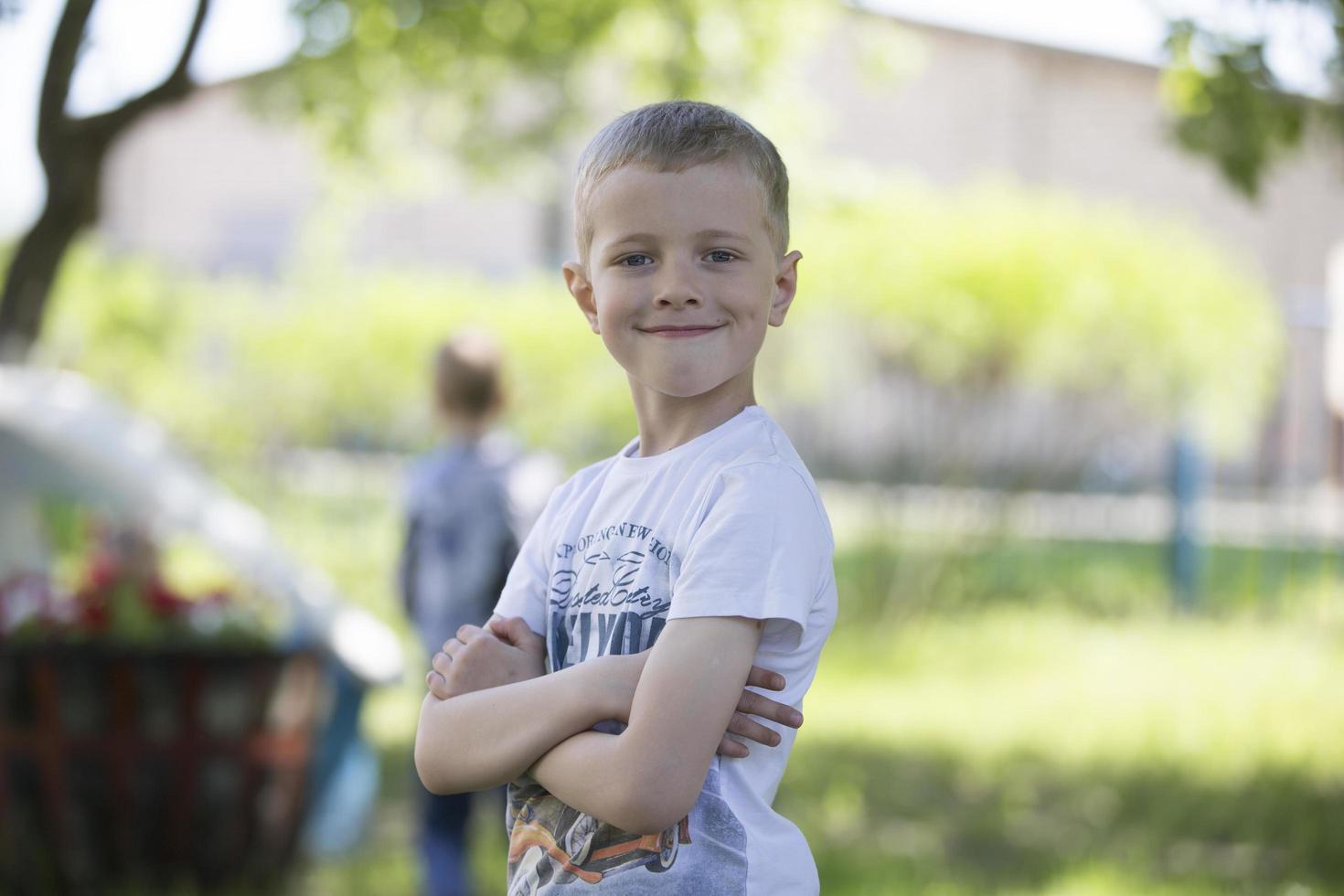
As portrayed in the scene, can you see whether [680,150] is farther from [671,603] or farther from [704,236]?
[671,603]

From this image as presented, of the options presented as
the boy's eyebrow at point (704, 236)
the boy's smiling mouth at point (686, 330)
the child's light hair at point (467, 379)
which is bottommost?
the boy's smiling mouth at point (686, 330)

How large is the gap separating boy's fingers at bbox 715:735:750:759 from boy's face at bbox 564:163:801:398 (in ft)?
1.19

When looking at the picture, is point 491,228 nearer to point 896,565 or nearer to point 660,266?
point 896,565

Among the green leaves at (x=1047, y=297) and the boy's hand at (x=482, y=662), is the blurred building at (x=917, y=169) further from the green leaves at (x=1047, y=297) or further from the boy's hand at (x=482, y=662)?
the boy's hand at (x=482, y=662)

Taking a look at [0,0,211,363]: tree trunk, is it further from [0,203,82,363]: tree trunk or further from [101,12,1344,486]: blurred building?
[101,12,1344,486]: blurred building

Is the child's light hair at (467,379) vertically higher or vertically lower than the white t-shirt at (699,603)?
higher

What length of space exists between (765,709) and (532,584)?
1.08 feet

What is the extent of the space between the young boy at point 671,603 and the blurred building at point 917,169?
18844 millimetres

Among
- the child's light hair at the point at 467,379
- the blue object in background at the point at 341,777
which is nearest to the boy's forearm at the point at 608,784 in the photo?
the child's light hair at the point at 467,379

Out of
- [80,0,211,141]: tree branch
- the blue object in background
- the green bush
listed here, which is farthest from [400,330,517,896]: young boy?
the green bush

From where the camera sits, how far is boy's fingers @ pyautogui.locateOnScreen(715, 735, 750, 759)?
1467 millimetres

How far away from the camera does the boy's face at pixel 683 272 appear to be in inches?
57.9

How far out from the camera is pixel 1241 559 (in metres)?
10.3

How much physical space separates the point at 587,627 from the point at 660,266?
394 mm
